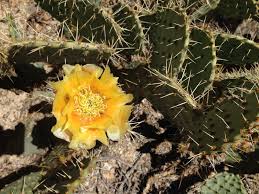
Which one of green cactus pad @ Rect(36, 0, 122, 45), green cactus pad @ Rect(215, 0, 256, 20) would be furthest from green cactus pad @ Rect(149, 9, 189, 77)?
green cactus pad @ Rect(215, 0, 256, 20)

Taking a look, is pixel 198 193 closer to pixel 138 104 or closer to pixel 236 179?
pixel 236 179

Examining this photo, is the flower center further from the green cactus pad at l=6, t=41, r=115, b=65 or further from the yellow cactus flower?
the green cactus pad at l=6, t=41, r=115, b=65

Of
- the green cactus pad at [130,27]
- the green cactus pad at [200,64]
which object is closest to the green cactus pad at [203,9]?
the green cactus pad at [200,64]

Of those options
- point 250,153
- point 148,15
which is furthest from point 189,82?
point 250,153

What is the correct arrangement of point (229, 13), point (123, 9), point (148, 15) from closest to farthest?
point (123, 9) → point (148, 15) → point (229, 13)

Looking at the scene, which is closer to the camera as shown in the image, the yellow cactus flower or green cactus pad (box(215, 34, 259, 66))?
the yellow cactus flower

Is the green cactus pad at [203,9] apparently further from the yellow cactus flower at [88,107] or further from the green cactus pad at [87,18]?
the yellow cactus flower at [88,107]
